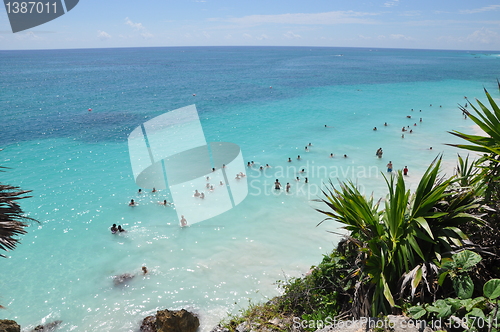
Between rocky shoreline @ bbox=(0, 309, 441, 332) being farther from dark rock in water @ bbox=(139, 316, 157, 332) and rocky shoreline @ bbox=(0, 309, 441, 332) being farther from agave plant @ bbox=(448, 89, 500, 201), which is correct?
agave plant @ bbox=(448, 89, 500, 201)

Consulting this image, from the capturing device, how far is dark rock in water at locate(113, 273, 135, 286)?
40.1 ft

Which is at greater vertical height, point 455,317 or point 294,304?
point 455,317

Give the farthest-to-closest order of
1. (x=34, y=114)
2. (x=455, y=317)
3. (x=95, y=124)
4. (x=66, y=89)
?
(x=66, y=89) < (x=34, y=114) < (x=95, y=124) < (x=455, y=317)

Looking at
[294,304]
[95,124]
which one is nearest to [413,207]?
[294,304]

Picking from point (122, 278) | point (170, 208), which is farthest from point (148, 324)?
point (170, 208)

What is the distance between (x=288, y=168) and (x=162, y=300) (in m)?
14.1

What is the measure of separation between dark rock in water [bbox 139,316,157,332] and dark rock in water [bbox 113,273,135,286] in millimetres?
2633

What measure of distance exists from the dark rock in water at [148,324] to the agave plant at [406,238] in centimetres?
716

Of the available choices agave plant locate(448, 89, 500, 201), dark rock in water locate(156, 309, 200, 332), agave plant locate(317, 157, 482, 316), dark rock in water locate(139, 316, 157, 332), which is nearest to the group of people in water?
dark rock in water locate(139, 316, 157, 332)

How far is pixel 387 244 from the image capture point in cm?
477

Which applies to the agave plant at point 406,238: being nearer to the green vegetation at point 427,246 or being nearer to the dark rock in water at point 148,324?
the green vegetation at point 427,246

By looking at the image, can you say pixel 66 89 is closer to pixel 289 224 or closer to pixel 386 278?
pixel 289 224

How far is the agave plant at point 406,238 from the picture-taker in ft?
14.9

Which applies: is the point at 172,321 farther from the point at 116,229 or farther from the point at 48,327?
the point at 116,229
